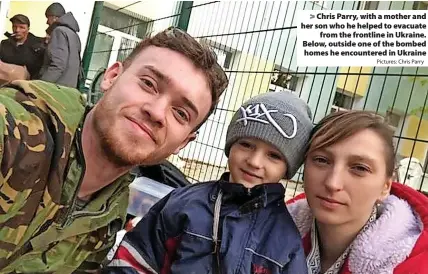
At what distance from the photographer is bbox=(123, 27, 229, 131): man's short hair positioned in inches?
62.0

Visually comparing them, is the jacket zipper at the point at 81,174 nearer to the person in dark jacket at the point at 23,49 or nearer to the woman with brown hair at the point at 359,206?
the woman with brown hair at the point at 359,206

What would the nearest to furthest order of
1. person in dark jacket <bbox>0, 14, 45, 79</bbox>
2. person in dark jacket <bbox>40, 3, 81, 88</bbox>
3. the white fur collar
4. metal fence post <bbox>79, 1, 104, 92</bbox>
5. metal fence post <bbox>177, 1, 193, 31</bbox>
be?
1. the white fur collar
2. metal fence post <bbox>177, 1, 193, 31</bbox>
3. person in dark jacket <bbox>40, 3, 81, 88</bbox>
4. person in dark jacket <bbox>0, 14, 45, 79</bbox>
5. metal fence post <bbox>79, 1, 104, 92</bbox>

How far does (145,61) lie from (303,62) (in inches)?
46.1

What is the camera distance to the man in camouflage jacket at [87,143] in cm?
118

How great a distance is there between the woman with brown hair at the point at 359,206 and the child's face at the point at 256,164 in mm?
88

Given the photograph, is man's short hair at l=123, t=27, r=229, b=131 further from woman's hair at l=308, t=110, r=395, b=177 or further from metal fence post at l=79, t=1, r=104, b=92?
metal fence post at l=79, t=1, r=104, b=92

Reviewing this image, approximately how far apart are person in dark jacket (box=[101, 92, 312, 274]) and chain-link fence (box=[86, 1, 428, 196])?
1.71ft

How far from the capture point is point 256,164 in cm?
159

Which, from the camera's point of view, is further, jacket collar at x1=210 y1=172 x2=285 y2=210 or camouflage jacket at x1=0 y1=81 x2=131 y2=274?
jacket collar at x1=210 y1=172 x2=285 y2=210

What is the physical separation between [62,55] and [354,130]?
411 centimetres

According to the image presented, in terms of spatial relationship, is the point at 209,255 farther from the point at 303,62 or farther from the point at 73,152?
the point at 303,62

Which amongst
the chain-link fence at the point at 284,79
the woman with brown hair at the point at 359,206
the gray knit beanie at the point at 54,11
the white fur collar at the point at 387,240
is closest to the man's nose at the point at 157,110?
the woman with brown hair at the point at 359,206

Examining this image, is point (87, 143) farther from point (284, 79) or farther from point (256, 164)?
point (284, 79)

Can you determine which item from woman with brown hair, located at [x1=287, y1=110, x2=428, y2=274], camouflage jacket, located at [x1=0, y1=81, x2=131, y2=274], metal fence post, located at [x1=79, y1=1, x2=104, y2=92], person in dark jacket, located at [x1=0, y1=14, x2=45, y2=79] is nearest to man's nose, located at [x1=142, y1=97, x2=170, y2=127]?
camouflage jacket, located at [x1=0, y1=81, x2=131, y2=274]
